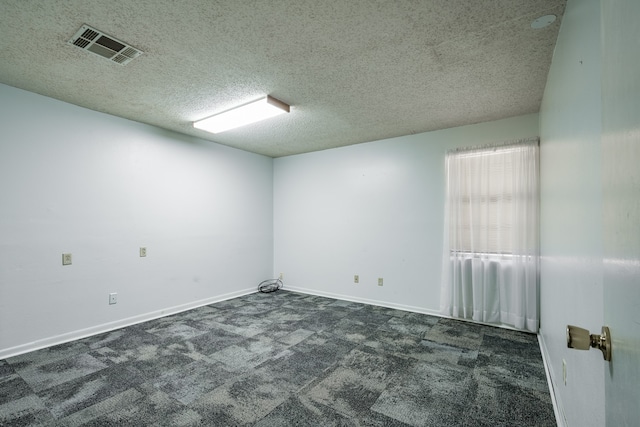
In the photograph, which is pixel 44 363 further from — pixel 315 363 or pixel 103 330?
pixel 315 363

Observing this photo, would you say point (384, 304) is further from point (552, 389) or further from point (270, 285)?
point (552, 389)

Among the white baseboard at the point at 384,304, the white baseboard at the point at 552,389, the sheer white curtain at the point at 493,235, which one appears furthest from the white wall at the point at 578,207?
the white baseboard at the point at 384,304

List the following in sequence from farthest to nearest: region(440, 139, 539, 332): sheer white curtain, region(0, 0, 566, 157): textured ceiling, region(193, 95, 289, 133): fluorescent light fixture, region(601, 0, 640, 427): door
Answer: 1. region(440, 139, 539, 332): sheer white curtain
2. region(193, 95, 289, 133): fluorescent light fixture
3. region(0, 0, 566, 157): textured ceiling
4. region(601, 0, 640, 427): door

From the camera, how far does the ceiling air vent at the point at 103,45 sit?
1.93 meters

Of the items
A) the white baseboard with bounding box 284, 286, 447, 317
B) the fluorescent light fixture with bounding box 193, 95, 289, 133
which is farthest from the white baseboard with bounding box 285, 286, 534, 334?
the fluorescent light fixture with bounding box 193, 95, 289, 133

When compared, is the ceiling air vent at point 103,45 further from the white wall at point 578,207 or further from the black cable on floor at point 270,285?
the black cable on floor at point 270,285

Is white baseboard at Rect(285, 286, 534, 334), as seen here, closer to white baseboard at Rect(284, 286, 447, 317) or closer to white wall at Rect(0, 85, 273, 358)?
white baseboard at Rect(284, 286, 447, 317)

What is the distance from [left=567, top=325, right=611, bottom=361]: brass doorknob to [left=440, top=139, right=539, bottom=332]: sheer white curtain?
118 inches

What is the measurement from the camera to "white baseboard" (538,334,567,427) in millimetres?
1779

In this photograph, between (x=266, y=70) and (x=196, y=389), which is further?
(x=266, y=70)

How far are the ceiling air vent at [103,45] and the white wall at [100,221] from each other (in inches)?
55.3

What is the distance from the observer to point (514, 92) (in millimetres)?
2816

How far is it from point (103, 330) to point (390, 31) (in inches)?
160

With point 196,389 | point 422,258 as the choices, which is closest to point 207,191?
point 196,389
